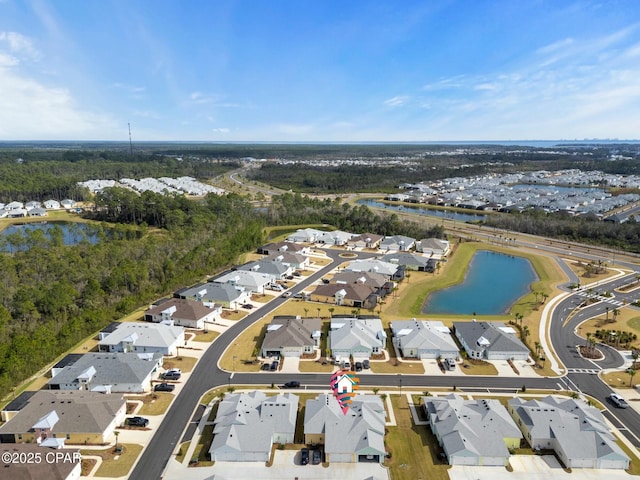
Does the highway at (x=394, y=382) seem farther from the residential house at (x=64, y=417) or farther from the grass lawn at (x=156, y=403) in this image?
the residential house at (x=64, y=417)

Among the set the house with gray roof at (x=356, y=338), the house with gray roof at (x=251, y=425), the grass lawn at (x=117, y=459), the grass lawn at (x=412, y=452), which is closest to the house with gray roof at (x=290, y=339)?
the house with gray roof at (x=356, y=338)

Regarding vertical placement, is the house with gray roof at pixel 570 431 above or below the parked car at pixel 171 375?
above

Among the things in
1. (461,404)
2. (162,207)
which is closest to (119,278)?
(461,404)

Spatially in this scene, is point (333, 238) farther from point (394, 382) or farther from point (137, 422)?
point (137, 422)

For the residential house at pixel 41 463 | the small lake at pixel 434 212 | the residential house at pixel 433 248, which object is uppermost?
the residential house at pixel 41 463

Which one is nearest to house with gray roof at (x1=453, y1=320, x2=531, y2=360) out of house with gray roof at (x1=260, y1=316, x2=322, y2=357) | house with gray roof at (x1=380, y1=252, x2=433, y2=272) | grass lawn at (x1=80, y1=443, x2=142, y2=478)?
house with gray roof at (x1=260, y1=316, x2=322, y2=357)

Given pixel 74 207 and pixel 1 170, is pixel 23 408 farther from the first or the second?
pixel 1 170
